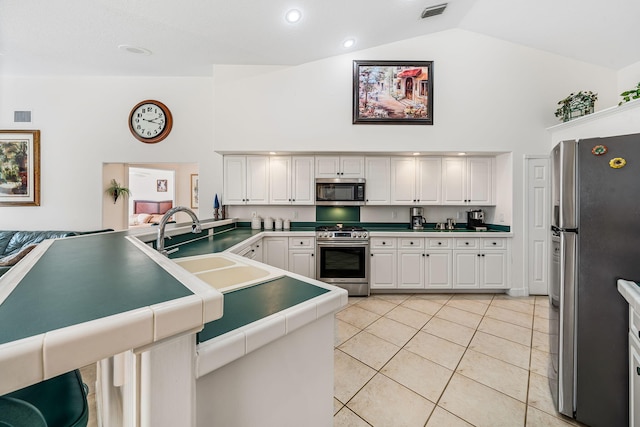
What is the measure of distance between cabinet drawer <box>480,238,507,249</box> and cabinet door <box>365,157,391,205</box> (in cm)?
148

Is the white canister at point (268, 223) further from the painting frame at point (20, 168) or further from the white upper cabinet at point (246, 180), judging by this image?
the painting frame at point (20, 168)

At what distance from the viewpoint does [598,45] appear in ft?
10.5

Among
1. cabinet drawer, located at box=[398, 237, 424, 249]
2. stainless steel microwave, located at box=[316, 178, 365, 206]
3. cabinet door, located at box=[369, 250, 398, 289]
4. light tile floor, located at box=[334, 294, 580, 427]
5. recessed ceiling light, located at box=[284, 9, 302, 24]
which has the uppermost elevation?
recessed ceiling light, located at box=[284, 9, 302, 24]

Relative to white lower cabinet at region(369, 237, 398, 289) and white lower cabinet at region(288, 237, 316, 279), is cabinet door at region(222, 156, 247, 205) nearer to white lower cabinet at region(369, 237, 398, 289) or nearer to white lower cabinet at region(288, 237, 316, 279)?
white lower cabinet at region(288, 237, 316, 279)

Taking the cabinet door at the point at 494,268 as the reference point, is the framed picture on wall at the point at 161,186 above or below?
above

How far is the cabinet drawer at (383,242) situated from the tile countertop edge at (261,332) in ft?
8.61

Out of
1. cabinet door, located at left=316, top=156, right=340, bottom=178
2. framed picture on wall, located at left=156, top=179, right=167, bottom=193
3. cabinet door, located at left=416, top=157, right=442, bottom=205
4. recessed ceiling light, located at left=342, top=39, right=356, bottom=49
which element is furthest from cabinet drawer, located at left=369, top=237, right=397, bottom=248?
framed picture on wall, located at left=156, top=179, right=167, bottom=193

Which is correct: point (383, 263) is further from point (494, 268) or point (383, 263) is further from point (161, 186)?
point (161, 186)

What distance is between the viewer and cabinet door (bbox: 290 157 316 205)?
12.6 feet

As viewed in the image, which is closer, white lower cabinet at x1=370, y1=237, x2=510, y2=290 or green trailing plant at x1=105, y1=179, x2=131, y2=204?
white lower cabinet at x1=370, y1=237, x2=510, y2=290

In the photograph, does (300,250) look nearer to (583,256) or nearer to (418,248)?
(418,248)

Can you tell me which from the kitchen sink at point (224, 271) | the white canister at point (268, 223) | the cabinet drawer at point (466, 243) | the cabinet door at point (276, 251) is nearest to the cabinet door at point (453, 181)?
the cabinet drawer at point (466, 243)

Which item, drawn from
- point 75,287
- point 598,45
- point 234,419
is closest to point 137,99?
point 75,287

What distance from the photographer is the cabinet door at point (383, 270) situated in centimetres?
358
